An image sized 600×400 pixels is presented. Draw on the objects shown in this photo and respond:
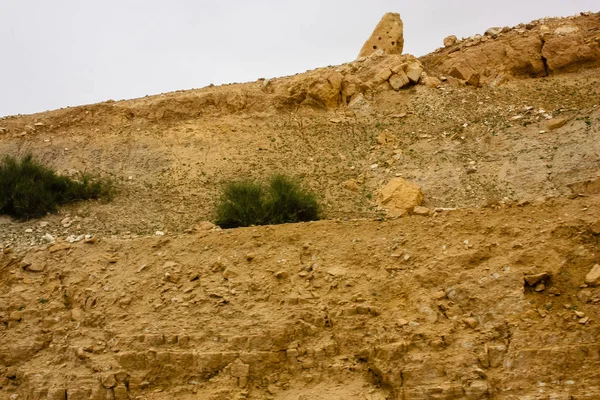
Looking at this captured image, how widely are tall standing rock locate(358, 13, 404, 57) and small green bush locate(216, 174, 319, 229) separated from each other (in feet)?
23.7

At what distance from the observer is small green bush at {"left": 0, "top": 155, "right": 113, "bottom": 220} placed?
1292 centimetres

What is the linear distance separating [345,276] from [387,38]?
35.5 ft

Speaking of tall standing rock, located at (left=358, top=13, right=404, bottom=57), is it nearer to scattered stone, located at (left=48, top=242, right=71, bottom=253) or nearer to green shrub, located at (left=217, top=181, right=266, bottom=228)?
green shrub, located at (left=217, top=181, right=266, bottom=228)

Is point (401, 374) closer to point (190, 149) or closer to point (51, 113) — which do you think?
point (190, 149)

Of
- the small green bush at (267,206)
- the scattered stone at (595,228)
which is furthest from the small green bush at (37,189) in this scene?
the scattered stone at (595,228)

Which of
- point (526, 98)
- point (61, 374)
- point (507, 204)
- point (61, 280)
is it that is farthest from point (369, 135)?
point (61, 374)

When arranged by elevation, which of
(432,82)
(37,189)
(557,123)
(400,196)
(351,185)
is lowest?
(400,196)

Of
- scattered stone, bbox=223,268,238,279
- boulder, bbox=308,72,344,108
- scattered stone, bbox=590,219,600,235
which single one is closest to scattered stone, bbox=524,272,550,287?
scattered stone, bbox=590,219,600,235

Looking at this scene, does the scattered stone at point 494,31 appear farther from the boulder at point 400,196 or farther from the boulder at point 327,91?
the boulder at point 400,196

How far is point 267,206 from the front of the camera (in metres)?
11.9

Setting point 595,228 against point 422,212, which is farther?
point 422,212

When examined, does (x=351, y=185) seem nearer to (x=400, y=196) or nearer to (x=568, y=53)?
(x=400, y=196)

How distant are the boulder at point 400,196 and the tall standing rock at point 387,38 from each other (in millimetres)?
6865

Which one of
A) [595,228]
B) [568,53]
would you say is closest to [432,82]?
[568,53]
